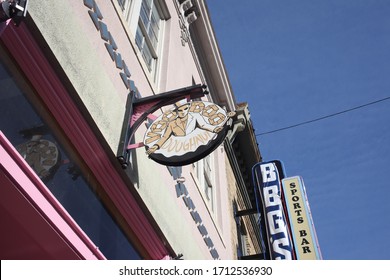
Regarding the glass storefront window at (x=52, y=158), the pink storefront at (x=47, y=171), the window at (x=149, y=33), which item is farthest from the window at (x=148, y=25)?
the glass storefront window at (x=52, y=158)

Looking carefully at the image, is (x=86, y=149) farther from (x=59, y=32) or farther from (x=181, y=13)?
(x=181, y=13)

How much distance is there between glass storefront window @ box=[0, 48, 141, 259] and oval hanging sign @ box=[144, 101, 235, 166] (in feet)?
2.81

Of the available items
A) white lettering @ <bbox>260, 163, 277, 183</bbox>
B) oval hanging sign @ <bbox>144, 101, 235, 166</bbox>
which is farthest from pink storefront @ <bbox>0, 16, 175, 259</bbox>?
white lettering @ <bbox>260, 163, 277, 183</bbox>

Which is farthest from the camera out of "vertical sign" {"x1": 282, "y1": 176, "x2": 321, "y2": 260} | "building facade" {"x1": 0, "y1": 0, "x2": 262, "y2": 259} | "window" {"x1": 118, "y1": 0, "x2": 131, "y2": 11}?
"vertical sign" {"x1": 282, "y1": 176, "x2": 321, "y2": 260}

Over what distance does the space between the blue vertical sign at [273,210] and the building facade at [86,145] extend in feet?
7.46

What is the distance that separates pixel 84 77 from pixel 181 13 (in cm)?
657

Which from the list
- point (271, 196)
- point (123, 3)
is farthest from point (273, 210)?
point (123, 3)

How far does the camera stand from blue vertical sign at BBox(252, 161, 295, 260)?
32.1ft

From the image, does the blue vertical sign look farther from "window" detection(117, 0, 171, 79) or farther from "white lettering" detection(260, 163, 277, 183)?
"window" detection(117, 0, 171, 79)

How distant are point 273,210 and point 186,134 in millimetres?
6042

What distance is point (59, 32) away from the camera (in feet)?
14.4

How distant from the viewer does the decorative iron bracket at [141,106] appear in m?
5.31
